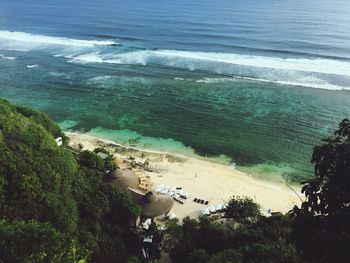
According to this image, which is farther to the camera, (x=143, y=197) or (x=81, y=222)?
(x=143, y=197)

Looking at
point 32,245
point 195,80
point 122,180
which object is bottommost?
point 122,180

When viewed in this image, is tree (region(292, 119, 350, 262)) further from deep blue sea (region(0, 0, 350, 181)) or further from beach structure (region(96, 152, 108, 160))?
deep blue sea (region(0, 0, 350, 181))

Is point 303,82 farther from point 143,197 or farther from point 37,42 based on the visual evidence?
point 37,42

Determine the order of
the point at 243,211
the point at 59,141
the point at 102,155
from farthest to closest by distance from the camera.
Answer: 1. the point at 59,141
2. the point at 102,155
3. the point at 243,211

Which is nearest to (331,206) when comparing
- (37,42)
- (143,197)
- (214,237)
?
(214,237)

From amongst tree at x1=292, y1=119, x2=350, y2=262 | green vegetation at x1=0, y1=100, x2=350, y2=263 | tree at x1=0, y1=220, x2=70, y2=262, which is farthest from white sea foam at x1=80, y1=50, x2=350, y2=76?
tree at x1=292, y1=119, x2=350, y2=262

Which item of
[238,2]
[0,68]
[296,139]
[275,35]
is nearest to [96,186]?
[296,139]
